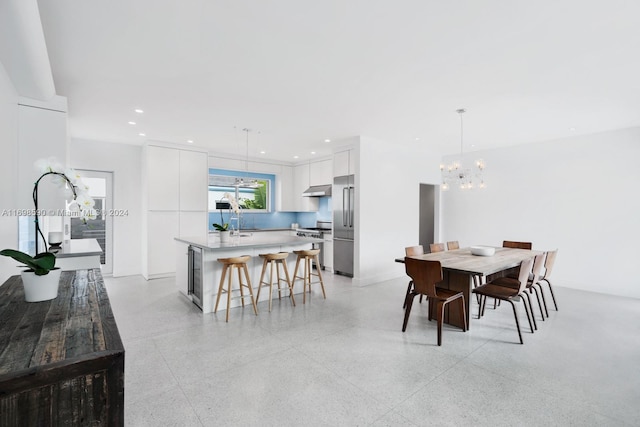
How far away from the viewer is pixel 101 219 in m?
6.17

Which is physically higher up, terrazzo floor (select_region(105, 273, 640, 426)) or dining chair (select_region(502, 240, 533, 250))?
dining chair (select_region(502, 240, 533, 250))

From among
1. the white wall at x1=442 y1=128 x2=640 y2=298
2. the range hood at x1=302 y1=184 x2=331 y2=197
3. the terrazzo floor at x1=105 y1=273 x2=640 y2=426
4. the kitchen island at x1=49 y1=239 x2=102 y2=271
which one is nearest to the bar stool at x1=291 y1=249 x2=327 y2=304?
the terrazzo floor at x1=105 y1=273 x2=640 y2=426

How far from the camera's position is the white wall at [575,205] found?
5039 millimetres

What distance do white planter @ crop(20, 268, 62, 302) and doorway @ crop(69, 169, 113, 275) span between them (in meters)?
5.27

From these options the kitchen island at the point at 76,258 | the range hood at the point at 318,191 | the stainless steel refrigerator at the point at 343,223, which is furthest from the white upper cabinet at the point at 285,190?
the kitchen island at the point at 76,258

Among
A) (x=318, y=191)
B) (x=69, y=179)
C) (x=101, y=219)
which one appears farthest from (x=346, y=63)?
(x=101, y=219)

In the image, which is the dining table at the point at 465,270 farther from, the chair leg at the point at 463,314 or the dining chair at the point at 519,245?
the dining chair at the point at 519,245

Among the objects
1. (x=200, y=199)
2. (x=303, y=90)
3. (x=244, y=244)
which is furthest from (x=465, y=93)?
(x=200, y=199)

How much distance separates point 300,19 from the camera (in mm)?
2273

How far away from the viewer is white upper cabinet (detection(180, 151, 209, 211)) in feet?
20.7

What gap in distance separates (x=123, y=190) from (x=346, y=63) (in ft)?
17.7

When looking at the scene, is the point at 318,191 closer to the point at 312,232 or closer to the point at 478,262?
the point at 312,232

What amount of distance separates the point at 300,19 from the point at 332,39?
0.34 metres

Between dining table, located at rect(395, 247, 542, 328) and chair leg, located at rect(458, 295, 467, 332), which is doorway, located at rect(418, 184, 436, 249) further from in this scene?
chair leg, located at rect(458, 295, 467, 332)
